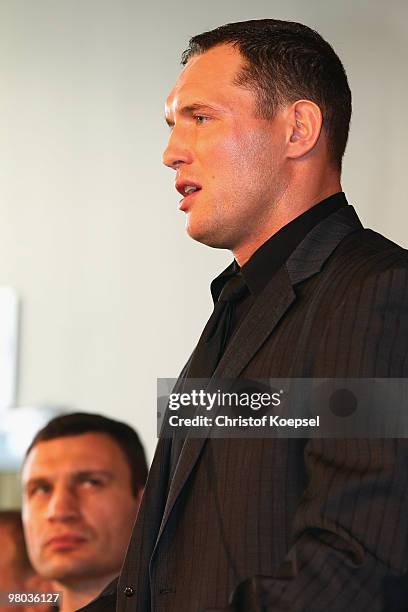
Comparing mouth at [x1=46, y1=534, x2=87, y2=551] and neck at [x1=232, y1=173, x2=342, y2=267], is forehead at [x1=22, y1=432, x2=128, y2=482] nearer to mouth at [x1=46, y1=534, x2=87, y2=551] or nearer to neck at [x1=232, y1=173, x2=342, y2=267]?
mouth at [x1=46, y1=534, x2=87, y2=551]

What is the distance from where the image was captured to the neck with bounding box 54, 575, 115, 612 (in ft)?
5.96

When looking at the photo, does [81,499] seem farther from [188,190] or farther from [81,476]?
[188,190]

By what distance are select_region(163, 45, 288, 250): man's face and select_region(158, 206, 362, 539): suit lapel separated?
9 centimetres

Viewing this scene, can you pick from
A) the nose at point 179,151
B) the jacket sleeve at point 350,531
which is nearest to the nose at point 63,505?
the nose at point 179,151

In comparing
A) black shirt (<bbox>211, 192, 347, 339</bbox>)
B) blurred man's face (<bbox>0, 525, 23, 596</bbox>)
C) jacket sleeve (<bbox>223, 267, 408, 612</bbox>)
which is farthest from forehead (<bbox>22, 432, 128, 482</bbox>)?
jacket sleeve (<bbox>223, 267, 408, 612</bbox>)

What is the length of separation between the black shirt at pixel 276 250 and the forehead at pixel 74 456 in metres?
0.75

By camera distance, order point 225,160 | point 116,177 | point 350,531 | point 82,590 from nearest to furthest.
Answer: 1. point 350,531
2. point 225,160
3. point 82,590
4. point 116,177

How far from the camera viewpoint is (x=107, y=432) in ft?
6.15

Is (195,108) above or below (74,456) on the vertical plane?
above

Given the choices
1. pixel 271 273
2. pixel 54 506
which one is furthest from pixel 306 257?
pixel 54 506

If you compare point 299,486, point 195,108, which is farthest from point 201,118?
point 299,486

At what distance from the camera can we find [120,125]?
1973mm

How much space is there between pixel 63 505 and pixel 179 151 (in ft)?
2.79

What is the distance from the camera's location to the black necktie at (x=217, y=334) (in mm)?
1166
